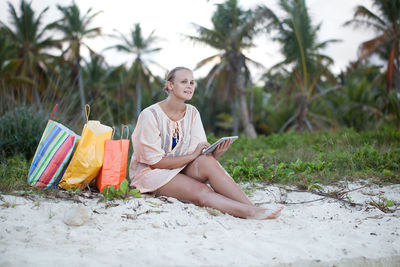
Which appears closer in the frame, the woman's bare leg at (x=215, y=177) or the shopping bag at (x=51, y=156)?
the woman's bare leg at (x=215, y=177)

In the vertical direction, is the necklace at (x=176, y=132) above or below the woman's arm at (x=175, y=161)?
above

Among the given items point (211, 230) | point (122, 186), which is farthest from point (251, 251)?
point (122, 186)

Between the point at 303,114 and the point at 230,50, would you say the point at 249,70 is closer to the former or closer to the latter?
the point at 230,50

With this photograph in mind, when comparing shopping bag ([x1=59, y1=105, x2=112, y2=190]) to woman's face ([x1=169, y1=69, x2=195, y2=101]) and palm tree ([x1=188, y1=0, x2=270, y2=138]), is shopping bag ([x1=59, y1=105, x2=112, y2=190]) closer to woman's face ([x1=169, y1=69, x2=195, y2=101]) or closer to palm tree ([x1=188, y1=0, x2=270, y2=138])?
woman's face ([x1=169, y1=69, x2=195, y2=101])

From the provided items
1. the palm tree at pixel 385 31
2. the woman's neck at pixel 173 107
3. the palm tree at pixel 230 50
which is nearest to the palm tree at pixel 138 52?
the palm tree at pixel 230 50

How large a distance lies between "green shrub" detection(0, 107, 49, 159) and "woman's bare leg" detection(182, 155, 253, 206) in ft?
11.7

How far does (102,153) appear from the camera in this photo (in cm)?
299

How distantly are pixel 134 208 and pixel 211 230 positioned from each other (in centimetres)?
65

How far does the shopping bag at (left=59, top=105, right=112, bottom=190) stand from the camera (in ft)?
9.55

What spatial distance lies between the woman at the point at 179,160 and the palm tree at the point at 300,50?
1427 centimetres


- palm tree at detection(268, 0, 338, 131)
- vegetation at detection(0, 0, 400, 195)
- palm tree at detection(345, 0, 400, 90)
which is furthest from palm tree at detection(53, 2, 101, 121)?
palm tree at detection(345, 0, 400, 90)

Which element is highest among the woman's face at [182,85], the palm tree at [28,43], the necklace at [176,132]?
the palm tree at [28,43]

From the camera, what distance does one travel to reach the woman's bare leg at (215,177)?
2.79 metres

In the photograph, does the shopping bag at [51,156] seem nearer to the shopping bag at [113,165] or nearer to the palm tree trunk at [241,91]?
the shopping bag at [113,165]
